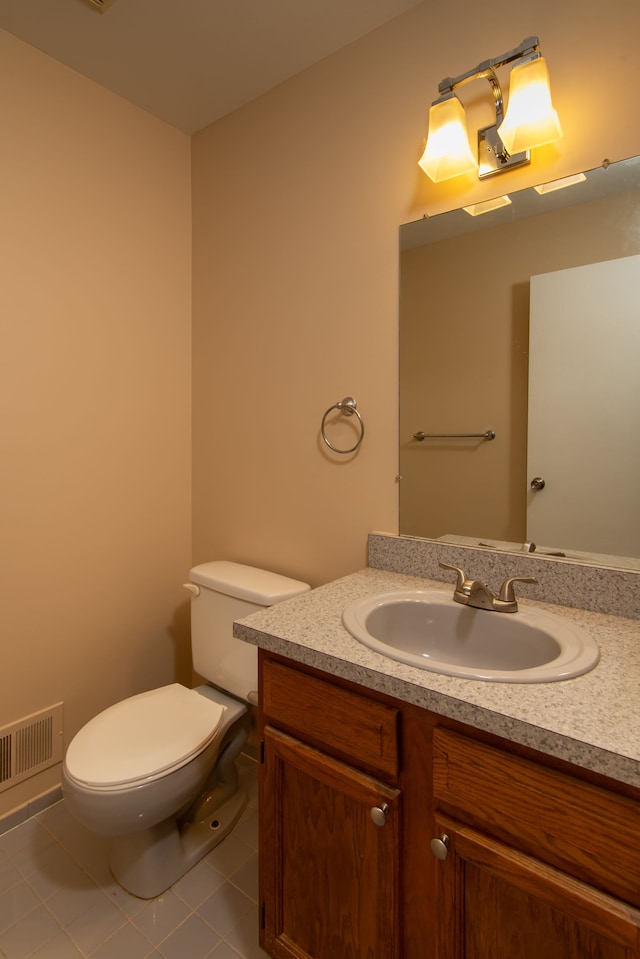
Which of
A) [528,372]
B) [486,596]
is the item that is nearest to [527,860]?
[486,596]

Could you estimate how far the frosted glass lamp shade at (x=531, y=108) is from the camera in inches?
42.4

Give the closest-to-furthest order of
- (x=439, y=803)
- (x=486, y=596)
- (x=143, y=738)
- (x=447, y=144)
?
(x=439, y=803), (x=486, y=596), (x=447, y=144), (x=143, y=738)

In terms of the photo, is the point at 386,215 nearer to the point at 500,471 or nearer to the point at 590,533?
the point at 500,471

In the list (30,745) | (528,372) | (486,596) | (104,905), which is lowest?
(104,905)

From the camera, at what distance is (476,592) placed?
110 centimetres

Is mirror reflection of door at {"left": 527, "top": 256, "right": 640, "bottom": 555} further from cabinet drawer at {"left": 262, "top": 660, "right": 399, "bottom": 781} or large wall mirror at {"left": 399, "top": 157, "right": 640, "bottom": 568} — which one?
cabinet drawer at {"left": 262, "top": 660, "right": 399, "bottom": 781}

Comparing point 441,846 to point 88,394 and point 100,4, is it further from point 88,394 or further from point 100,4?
point 100,4

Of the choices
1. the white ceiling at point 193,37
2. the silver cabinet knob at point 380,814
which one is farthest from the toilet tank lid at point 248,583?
the white ceiling at point 193,37

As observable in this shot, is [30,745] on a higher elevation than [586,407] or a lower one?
lower

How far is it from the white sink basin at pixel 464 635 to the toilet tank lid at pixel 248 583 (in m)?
0.43

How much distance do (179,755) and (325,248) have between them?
62.3 inches

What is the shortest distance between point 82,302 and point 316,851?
5.77ft

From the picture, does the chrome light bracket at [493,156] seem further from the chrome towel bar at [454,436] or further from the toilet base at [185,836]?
the toilet base at [185,836]

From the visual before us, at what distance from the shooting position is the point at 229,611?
1589 millimetres
